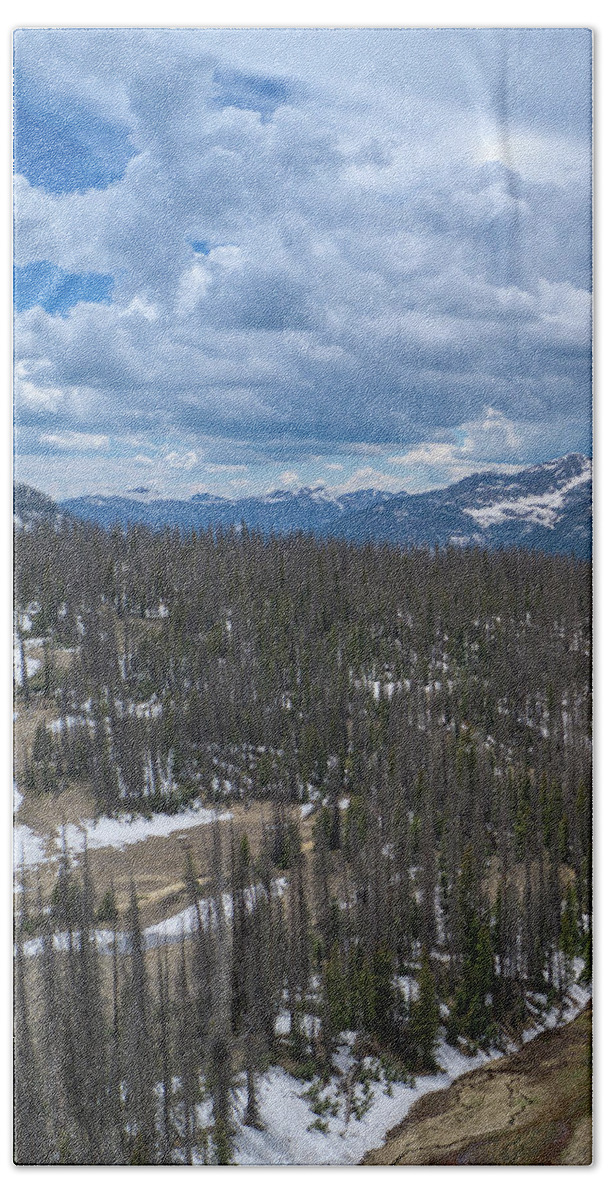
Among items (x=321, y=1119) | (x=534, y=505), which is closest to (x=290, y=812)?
(x=321, y=1119)

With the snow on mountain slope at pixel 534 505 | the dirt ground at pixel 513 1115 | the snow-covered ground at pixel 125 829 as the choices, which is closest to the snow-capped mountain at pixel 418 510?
the snow on mountain slope at pixel 534 505

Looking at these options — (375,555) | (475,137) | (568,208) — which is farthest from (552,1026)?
(475,137)

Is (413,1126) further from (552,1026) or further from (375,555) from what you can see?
(375,555)

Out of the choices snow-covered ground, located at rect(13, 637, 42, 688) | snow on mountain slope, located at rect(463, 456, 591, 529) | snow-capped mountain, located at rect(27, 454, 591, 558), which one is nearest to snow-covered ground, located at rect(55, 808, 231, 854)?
snow-covered ground, located at rect(13, 637, 42, 688)

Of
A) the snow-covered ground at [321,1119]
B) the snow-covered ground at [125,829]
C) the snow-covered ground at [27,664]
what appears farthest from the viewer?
the snow-covered ground at [27,664]

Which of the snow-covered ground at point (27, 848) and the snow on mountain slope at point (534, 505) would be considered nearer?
the snow-covered ground at point (27, 848)

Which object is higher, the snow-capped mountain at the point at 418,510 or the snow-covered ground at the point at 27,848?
the snow-capped mountain at the point at 418,510

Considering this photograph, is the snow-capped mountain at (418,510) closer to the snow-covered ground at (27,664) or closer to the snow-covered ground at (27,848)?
the snow-covered ground at (27,664)

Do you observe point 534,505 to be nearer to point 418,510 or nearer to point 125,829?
point 418,510

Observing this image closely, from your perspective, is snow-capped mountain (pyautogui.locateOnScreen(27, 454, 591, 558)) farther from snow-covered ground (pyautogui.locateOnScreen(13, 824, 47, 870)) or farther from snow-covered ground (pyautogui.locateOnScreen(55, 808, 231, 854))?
snow-covered ground (pyautogui.locateOnScreen(13, 824, 47, 870))
